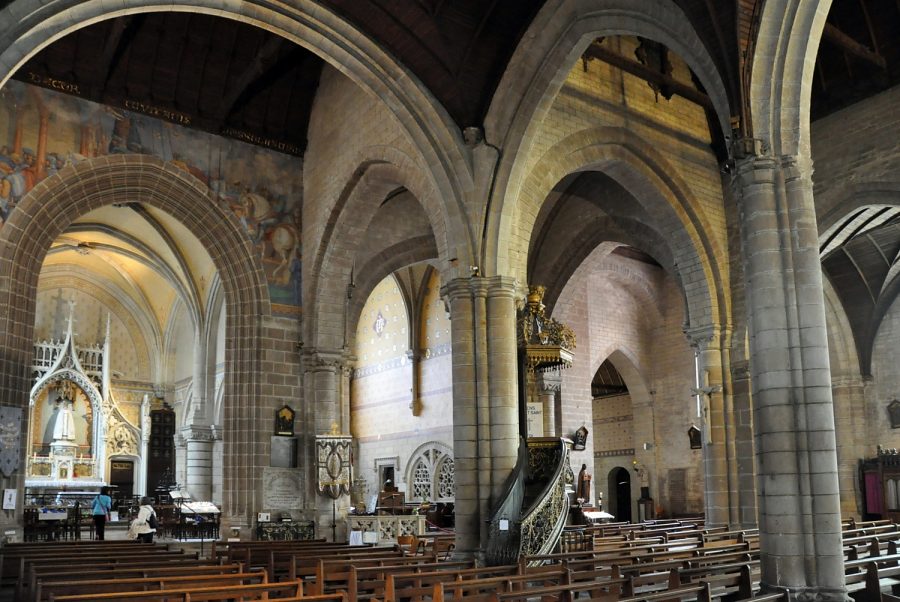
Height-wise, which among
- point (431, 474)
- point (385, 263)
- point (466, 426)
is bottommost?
point (431, 474)

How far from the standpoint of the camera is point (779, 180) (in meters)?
8.59

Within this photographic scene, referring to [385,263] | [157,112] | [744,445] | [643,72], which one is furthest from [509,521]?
[157,112]

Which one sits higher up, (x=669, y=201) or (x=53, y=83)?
(x=53, y=83)

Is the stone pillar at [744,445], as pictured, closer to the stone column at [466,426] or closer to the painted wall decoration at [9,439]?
the stone column at [466,426]

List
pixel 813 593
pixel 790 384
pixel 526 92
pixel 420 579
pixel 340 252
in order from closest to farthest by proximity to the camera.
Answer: pixel 420 579
pixel 813 593
pixel 790 384
pixel 526 92
pixel 340 252

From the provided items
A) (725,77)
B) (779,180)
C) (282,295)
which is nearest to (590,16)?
(725,77)

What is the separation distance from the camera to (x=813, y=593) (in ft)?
25.0

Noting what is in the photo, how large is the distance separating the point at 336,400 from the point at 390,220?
4.60 meters

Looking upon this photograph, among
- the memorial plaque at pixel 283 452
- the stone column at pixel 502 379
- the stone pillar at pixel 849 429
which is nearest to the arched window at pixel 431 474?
the memorial plaque at pixel 283 452

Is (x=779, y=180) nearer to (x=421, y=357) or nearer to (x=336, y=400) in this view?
(x=336, y=400)

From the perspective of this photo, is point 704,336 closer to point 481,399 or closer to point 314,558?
point 481,399

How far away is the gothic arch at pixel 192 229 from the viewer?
14148mm

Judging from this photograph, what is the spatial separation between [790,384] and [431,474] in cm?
1609

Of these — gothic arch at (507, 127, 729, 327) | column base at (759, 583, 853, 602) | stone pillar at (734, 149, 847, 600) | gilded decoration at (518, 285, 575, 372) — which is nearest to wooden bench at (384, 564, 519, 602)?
column base at (759, 583, 853, 602)
